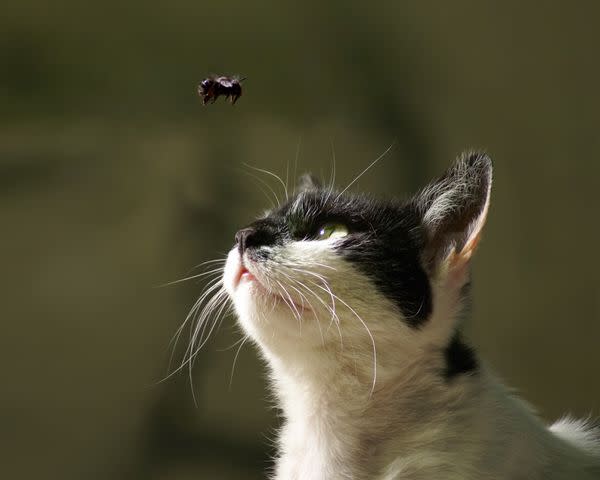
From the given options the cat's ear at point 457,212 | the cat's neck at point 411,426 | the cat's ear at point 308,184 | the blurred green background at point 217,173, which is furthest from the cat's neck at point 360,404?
the blurred green background at point 217,173

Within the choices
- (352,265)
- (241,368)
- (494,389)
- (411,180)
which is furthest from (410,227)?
(241,368)

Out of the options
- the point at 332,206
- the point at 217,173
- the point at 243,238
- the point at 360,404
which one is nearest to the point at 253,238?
the point at 243,238

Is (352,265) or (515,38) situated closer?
(352,265)

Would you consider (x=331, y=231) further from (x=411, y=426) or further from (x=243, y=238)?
(x=411, y=426)

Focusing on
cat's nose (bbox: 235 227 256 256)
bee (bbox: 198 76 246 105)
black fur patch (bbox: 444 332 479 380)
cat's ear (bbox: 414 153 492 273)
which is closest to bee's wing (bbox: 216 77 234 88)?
bee (bbox: 198 76 246 105)

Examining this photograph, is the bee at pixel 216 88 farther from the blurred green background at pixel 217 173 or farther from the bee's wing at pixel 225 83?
the blurred green background at pixel 217 173

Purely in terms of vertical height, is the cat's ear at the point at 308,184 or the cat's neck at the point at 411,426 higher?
the cat's ear at the point at 308,184

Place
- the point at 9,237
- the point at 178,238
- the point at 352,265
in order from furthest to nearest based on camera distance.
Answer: the point at 178,238 → the point at 9,237 → the point at 352,265

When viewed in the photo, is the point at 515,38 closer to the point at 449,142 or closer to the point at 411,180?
the point at 449,142

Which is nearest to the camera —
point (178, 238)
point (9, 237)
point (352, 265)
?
point (352, 265)
